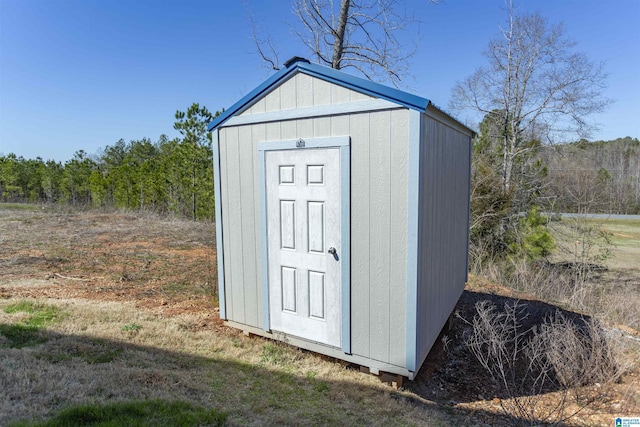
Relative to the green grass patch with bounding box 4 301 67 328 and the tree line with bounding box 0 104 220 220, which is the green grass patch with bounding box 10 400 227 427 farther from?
the tree line with bounding box 0 104 220 220

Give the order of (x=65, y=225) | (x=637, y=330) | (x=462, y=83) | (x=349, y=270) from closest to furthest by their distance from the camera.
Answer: (x=349, y=270)
(x=637, y=330)
(x=65, y=225)
(x=462, y=83)

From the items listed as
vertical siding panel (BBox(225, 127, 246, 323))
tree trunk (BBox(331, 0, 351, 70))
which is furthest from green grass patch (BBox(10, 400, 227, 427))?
tree trunk (BBox(331, 0, 351, 70))

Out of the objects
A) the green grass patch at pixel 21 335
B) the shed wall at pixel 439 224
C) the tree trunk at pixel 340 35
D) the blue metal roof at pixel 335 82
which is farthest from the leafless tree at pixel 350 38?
the green grass patch at pixel 21 335

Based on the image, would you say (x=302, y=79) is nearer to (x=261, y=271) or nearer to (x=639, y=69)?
(x=261, y=271)

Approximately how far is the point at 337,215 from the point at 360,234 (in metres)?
0.27

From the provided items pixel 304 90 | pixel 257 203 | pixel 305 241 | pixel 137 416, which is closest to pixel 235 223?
pixel 257 203

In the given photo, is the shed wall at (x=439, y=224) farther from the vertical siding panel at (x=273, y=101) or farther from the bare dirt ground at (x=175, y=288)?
the vertical siding panel at (x=273, y=101)

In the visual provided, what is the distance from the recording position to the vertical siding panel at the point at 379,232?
116 inches

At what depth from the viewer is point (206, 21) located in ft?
31.5

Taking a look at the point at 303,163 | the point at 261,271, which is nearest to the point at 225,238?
the point at 261,271

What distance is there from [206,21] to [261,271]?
843cm

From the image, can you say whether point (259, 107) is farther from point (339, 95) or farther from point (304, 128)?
point (339, 95)

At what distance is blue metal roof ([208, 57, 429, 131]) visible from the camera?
2.79 meters

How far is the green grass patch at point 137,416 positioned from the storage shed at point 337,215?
136 centimetres
